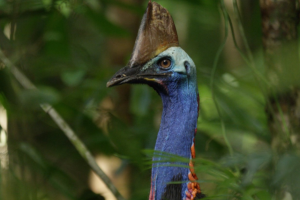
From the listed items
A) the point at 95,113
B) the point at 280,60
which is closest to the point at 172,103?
the point at 280,60

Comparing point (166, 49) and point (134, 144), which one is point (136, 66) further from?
point (134, 144)

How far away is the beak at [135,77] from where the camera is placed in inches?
54.2

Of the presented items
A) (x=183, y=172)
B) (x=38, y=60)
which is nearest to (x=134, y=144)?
(x=183, y=172)

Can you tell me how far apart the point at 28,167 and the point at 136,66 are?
0.46 meters

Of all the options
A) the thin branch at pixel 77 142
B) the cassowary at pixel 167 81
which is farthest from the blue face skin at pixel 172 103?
the thin branch at pixel 77 142

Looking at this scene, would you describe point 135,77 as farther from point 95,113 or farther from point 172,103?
point 95,113

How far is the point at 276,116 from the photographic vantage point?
1.75m

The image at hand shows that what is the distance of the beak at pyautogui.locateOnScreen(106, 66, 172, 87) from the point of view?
1.38m

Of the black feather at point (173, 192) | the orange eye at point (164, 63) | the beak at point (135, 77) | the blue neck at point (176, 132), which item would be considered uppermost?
the orange eye at point (164, 63)

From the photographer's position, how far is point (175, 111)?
142 centimetres

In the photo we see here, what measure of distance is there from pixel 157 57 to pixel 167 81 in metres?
0.09

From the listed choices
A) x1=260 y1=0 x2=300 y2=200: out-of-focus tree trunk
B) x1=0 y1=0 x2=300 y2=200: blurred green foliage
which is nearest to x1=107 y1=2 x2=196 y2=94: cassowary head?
x1=0 y1=0 x2=300 y2=200: blurred green foliage

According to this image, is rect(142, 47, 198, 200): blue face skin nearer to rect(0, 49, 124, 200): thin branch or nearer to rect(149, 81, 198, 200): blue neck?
rect(149, 81, 198, 200): blue neck

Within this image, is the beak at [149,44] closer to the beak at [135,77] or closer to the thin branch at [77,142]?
the beak at [135,77]
